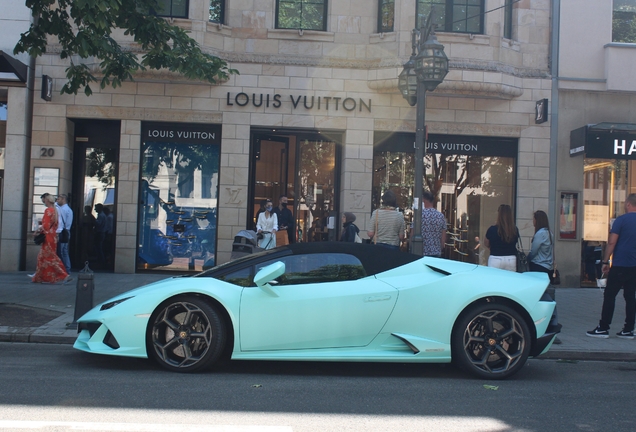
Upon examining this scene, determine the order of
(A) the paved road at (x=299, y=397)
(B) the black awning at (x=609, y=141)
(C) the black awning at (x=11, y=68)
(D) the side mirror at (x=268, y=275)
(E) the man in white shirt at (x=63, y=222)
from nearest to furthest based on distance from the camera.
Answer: (A) the paved road at (x=299, y=397) < (D) the side mirror at (x=268, y=275) < (C) the black awning at (x=11, y=68) < (E) the man in white shirt at (x=63, y=222) < (B) the black awning at (x=609, y=141)

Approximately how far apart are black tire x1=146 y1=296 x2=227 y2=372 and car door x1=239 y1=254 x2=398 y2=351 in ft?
0.92

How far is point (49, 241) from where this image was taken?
12.5 metres

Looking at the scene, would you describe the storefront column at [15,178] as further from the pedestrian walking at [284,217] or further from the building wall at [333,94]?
the pedestrian walking at [284,217]

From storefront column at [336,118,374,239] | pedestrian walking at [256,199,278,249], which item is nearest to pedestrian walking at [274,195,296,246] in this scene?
pedestrian walking at [256,199,278,249]

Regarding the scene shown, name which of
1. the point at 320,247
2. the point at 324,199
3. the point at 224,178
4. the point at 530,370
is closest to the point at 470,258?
the point at 324,199

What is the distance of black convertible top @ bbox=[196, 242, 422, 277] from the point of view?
A: 6.12m

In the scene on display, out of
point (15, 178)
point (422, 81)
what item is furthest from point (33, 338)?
point (15, 178)

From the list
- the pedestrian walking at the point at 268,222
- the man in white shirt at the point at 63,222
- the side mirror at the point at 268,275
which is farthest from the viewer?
the pedestrian walking at the point at 268,222

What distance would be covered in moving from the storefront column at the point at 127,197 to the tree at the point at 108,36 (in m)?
3.26

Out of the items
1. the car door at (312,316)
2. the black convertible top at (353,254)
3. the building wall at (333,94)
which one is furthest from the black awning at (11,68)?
the car door at (312,316)

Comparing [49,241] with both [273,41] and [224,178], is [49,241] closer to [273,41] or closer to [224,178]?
[224,178]

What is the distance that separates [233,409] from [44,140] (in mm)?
11364

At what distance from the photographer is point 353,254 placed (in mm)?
6168

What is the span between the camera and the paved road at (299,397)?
448 centimetres
